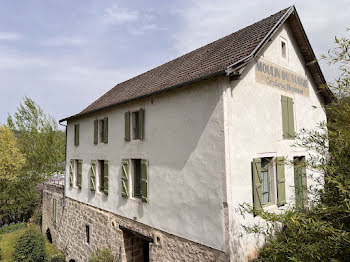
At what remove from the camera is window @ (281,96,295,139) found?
7434 mm

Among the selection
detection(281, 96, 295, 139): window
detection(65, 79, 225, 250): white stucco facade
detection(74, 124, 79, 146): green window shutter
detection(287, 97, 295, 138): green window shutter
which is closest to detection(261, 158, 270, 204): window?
detection(281, 96, 295, 139): window

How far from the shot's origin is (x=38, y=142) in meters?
23.1

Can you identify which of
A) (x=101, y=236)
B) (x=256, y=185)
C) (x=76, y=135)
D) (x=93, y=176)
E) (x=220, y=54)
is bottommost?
(x=101, y=236)

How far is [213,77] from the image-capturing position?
19.5 ft

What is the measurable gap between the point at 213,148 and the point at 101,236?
730 cm

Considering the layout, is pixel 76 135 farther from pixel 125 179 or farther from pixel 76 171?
pixel 125 179

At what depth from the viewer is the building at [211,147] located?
5.80m

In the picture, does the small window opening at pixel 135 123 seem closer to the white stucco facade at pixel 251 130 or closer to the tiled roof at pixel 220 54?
the tiled roof at pixel 220 54

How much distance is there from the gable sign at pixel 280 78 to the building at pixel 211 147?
31 millimetres

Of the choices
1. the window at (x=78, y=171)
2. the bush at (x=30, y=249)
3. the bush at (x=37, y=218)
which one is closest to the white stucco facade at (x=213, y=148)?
the window at (x=78, y=171)

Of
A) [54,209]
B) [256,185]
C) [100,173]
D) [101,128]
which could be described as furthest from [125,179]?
[54,209]

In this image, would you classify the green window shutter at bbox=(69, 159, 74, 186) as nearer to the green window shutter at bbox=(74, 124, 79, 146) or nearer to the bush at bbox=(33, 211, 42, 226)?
the green window shutter at bbox=(74, 124, 79, 146)

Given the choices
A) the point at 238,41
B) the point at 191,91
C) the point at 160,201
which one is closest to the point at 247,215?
the point at 160,201

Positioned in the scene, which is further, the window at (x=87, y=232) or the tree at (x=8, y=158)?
the tree at (x=8, y=158)
